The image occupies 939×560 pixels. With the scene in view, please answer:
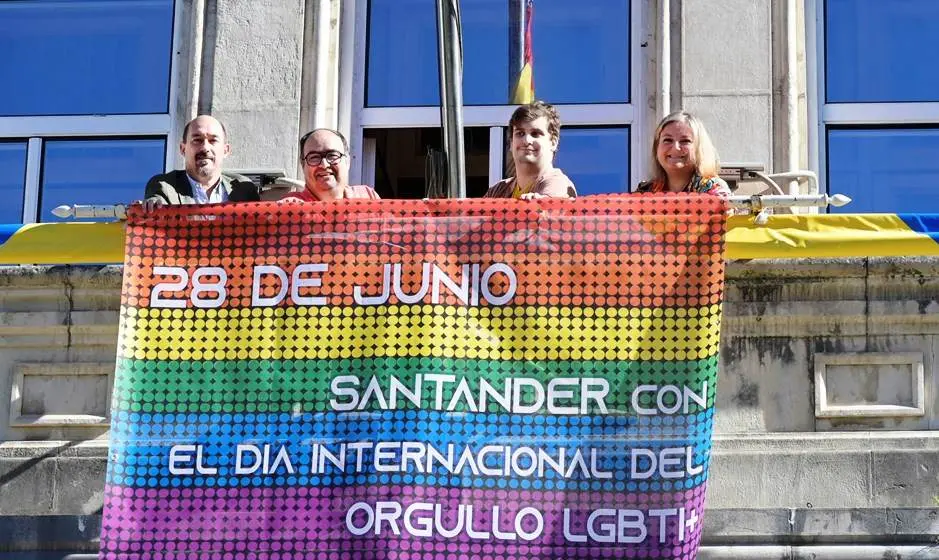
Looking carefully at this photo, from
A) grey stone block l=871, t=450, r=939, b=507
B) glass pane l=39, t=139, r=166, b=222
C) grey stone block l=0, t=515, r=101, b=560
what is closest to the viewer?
grey stone block l=871, t=450, r=939, b=507

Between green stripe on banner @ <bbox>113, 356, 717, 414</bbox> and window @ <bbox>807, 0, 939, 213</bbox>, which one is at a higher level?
window @ <bbox>807, 0, 939, 213</bbox>

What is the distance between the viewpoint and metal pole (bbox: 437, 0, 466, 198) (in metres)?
9.07

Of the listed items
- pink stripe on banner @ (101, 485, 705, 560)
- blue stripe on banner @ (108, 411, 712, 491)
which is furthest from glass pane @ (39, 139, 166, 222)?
pink stripe on banner @ (101, 485, 705, 560)

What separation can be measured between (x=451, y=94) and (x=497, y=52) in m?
1.63

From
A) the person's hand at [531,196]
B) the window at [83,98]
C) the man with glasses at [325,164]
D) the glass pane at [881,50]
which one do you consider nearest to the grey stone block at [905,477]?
the person's hand at [531,196]

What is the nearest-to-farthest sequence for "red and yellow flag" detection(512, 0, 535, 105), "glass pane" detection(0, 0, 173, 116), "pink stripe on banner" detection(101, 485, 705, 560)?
"pink stripe on banner" detection(101, 485, 705, 560) < "red and yellow flag" detection(512, 0, 535, 105) < "glass pane" detection(0, 0, 173, 116)

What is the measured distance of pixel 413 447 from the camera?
780 centimetres

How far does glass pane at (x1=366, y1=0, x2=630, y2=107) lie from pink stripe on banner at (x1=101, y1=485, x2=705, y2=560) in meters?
3.49

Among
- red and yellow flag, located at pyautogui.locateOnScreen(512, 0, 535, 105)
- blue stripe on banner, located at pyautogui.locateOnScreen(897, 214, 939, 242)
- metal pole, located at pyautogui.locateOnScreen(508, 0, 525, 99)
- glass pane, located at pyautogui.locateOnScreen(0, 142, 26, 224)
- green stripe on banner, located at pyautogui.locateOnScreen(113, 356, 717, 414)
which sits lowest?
green stripe on banner, located at pyautogui.locateOnScreen(113, 356, 717, 414)

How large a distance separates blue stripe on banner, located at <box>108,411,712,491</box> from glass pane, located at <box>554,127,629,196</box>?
2.88m

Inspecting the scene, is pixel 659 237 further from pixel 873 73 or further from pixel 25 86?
pixel 25 86

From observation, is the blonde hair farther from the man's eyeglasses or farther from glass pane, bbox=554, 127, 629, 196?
glass pane, bbox=554, 127, 629, 196

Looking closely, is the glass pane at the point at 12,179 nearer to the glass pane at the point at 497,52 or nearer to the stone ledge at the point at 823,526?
the glass pane at the point at 497,52

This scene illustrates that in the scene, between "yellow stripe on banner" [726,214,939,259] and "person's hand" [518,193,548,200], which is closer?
"person's hand" [518,193,548,200]
